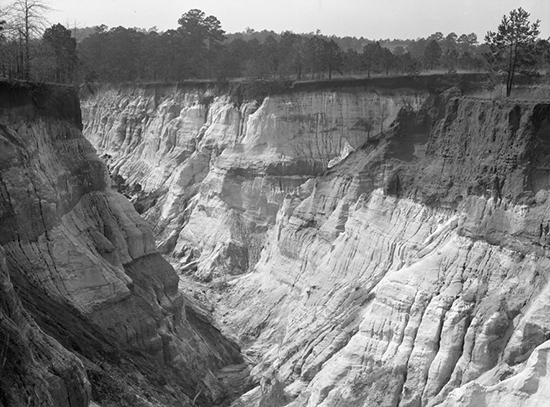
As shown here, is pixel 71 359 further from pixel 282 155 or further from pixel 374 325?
pixel 282 155

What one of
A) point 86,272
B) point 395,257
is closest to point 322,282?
point 395,257

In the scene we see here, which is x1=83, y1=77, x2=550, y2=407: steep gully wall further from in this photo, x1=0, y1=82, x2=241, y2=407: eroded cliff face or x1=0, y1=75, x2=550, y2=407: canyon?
x1=0, y1=82, x2=241, y2=407: eroded cliff face

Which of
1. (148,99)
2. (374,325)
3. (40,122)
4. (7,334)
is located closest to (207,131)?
(148,99)

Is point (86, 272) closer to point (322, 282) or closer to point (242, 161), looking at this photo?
point (322, 282)

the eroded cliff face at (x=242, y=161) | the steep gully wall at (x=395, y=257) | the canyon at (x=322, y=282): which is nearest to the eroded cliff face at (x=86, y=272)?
the canyon at (x=322, y=282)

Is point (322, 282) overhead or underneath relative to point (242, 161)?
underneath

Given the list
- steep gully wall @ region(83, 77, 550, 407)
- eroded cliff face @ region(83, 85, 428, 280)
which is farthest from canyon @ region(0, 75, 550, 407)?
eroded cliff face @ region(83, 85, 428, 280)
